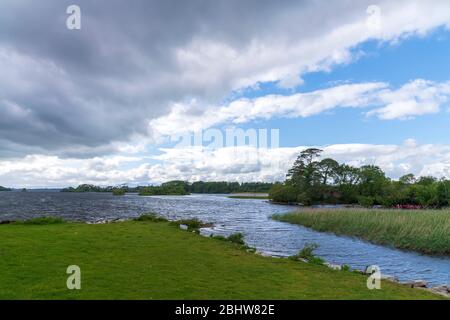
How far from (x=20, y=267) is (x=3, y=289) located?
2.90 meters

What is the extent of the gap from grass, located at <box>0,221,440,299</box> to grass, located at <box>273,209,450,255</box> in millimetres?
14848

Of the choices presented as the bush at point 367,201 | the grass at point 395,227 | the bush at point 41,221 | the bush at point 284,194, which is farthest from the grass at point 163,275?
the bush at point 284,194

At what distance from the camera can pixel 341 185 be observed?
10456 centimetres

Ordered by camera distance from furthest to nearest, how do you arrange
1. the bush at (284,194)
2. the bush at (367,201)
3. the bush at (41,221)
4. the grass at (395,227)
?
the bush at (284,194) < the bush at (367,201) < the bush at (41,221) < the grass at (395,227)

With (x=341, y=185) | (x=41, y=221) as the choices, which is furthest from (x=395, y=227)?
(x=341, y=185)

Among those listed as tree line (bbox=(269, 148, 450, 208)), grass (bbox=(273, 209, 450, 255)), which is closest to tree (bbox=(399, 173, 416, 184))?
tree line (bbox=(269, 148, 450, 208))

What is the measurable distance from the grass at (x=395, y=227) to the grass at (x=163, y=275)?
14.8 meters

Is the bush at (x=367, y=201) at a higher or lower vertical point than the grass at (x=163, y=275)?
lower

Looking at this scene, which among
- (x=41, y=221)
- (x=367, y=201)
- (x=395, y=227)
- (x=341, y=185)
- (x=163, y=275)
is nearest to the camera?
(x=163, y=275)

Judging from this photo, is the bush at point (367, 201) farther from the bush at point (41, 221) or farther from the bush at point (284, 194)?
the bush at point (41, 221)

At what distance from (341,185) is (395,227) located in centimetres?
7798

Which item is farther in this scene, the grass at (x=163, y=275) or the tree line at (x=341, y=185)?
the tree line at (x=341, y=185)

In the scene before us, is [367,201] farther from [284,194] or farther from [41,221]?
[41,221]

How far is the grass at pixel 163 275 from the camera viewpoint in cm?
995
